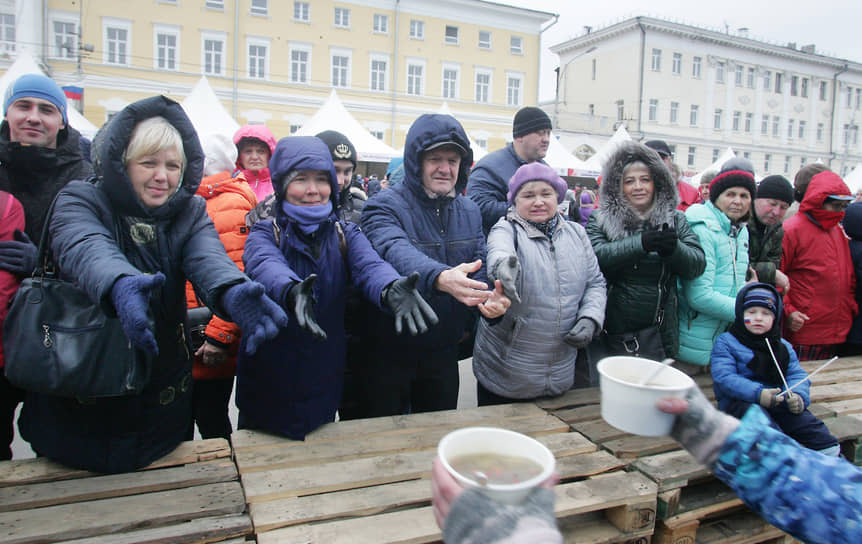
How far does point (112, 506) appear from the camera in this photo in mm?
1644

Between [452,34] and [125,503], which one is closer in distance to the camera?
[125,503]

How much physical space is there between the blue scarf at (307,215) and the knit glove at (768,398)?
7.17 ft

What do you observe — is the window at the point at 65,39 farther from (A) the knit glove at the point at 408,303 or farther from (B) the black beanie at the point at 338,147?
(A) the knit glove at the point at 408,303

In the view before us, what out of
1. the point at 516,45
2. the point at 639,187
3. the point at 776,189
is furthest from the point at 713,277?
the point at 516,45

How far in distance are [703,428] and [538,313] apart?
4.51ft

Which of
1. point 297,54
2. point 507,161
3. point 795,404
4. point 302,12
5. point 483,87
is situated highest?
point 302,12

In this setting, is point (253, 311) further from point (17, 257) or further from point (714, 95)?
point (714, 95)

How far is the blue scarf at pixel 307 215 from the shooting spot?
2156mm

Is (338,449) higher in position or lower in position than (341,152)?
lower

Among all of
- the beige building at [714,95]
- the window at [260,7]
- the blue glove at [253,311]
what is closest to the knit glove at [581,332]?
the blue glove at [253,311]

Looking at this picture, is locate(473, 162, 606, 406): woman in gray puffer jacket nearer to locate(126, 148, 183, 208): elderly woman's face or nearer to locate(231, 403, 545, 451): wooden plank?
locate(231, 403, 545, 451): wooden plank

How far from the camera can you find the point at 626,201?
3145 millimetres

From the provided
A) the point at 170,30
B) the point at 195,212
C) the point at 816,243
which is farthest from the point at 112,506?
the point at 170,30

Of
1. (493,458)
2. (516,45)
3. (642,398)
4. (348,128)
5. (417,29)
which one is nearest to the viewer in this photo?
(493,458)
